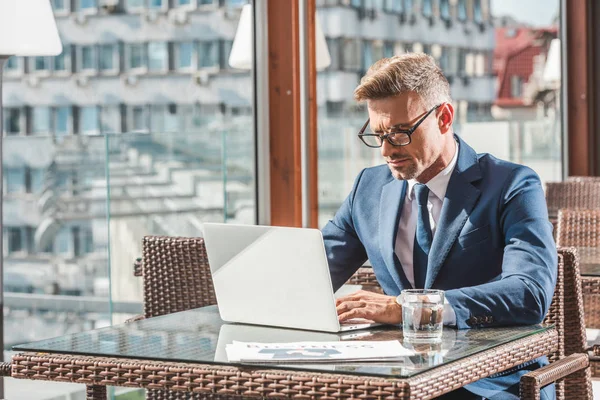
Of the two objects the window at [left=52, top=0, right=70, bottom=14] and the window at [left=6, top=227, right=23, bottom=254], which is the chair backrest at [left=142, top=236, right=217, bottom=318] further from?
the window at [left=52, top=0, right=70, bottom=14]

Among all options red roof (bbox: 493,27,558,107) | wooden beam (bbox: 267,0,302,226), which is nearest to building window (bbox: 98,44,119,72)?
wooden beam (bbox: 267,0,302,226)

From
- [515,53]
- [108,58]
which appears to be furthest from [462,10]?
[108,58]

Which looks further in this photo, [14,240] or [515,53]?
[515,53]

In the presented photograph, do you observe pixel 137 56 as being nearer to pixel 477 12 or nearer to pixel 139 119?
pixel 139 119

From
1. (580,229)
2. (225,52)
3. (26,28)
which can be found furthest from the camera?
(225,52)

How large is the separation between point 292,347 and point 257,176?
9.08ft

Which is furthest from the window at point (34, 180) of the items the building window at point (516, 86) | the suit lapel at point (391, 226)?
the building window at point (516, 86)

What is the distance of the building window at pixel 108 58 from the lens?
388 centimetres

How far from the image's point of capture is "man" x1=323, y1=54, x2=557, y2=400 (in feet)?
7.00

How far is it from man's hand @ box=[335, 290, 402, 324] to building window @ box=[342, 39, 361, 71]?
10.3ft

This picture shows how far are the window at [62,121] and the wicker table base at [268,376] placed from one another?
6.15 ft

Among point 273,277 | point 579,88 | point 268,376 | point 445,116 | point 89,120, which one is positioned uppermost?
point 579,88

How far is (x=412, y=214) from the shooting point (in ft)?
7.99

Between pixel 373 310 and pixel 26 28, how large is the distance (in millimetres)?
1485
